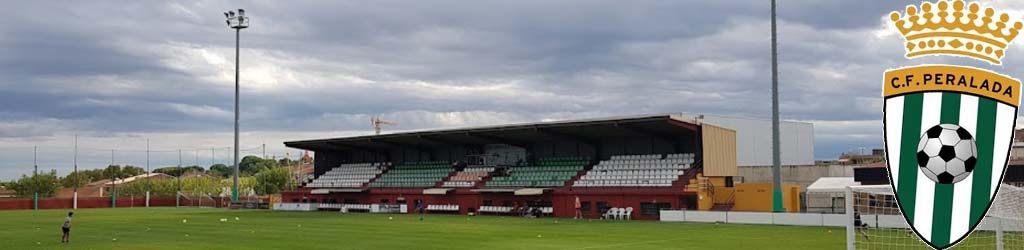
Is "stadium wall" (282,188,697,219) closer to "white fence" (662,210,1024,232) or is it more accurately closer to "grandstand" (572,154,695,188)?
"grandstand" (572,154,695,188)

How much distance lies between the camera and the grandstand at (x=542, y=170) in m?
52.7

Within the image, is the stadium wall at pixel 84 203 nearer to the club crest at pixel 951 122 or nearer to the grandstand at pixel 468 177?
the grandstand at pixel 468 177

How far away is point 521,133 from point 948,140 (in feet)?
181

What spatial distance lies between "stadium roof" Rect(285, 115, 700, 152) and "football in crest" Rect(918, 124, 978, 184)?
146ft

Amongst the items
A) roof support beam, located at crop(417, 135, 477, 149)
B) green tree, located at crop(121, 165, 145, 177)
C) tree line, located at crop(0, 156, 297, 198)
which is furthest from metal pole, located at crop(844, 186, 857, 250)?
green tree, located at crop(121, 165, 145, 177)

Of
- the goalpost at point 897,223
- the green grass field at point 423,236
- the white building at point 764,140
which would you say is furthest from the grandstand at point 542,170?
the goalpost at point 897,223

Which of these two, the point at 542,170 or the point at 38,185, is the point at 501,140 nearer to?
the point at 542,170

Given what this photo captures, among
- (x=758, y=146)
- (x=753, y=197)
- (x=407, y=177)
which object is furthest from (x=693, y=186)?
(x=758, y=146)

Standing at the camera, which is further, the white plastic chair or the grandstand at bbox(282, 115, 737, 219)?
the grandstand at bbox(282, 115, 737, 219)

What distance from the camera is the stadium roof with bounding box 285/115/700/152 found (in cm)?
5391

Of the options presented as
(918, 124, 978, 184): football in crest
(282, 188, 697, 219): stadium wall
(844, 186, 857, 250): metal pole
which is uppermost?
(918, 124, 978, 184): football in crest

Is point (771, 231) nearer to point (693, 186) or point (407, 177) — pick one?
point (693, 186)

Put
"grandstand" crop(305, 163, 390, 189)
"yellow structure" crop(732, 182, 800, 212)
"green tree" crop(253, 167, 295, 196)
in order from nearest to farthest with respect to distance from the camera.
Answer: "yellow structure" crop(732, 182, 800, 212)
"grandstand" crop(305, 163, 390, 189)
"green tree" crop(253, 167, 295, 196)

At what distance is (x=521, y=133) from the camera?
62125mm
